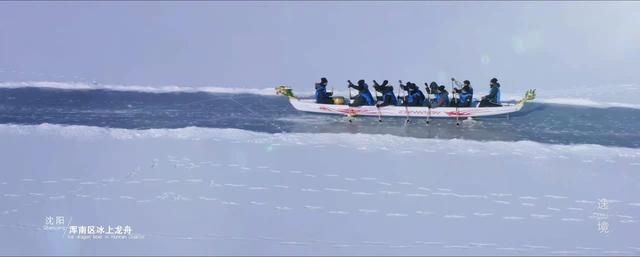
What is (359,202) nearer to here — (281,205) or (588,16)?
(281,205)

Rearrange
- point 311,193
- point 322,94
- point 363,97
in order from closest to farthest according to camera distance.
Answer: point 311,193
point 363,97
point 322,94

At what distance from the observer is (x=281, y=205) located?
34.0 ft

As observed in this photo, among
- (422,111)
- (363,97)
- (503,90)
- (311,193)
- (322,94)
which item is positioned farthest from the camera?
(503,90)

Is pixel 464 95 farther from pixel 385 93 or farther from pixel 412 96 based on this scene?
pixel 385 93

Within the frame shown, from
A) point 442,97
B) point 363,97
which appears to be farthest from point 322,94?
point 442,97

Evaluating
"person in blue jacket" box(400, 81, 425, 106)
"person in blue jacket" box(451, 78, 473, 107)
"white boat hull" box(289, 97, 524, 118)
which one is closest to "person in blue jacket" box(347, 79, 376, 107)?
"white boat hull" box(289, 97, 524, 118)

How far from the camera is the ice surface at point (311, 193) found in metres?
9.30

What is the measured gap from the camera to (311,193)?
10.8m

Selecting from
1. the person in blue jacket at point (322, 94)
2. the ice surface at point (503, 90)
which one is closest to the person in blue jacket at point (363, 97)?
the person in blue jacket at point (322, 94)

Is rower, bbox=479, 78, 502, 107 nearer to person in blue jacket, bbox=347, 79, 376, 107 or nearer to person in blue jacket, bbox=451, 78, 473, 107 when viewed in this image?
person in blue jacket, bbox=451, 78, 473, 107

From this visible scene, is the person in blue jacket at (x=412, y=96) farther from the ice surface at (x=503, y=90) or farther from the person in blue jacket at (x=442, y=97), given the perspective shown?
the ice surface at (x=503, y=90)

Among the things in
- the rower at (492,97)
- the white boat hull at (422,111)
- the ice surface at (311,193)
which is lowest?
the ice surface at (311,193)

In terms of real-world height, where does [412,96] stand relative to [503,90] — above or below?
below

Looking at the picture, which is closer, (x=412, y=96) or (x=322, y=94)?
(x=412, y=96)
